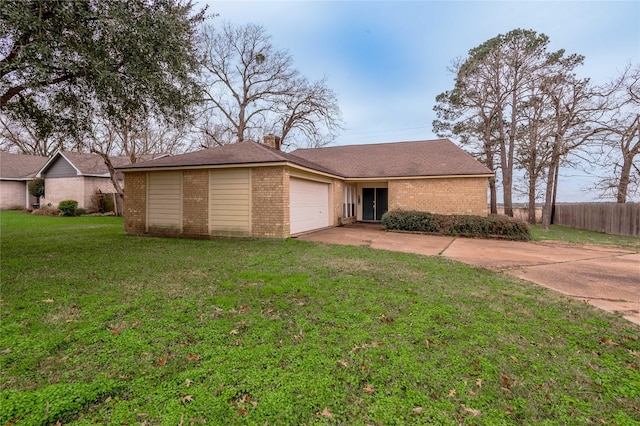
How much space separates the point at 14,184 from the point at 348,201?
1136 inches

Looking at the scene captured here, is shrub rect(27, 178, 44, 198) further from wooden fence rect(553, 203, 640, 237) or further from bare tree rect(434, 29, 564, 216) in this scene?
wooden fence rect(553, 203, 640, 237)

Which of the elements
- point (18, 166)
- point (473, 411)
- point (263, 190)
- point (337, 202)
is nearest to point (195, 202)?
point (263, 190)

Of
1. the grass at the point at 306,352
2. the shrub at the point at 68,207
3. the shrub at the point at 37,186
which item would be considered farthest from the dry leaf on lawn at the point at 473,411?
the shrub at the point at 37,186

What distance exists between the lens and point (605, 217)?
15.6 metres

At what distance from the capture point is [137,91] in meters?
6.68

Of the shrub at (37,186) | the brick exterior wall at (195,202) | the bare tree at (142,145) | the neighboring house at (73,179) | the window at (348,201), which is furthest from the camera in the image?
the shrub at (37,186)

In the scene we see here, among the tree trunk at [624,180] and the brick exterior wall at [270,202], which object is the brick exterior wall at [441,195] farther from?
the tree trunk at [624,180]

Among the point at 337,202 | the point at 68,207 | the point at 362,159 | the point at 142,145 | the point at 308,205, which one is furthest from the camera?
the point at 142,145

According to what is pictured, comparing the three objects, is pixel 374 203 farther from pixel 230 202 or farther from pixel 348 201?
pixel 230 202

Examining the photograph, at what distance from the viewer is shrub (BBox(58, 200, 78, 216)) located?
19.8m

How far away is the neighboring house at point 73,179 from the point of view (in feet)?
70.4

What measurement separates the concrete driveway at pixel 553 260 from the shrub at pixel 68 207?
18.6 meters

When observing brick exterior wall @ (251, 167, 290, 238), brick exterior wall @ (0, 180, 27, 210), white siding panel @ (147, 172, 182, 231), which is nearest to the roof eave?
brick exterior wall @ (251, 167, 290, 238)

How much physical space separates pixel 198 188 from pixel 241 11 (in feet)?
20.3
